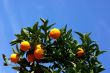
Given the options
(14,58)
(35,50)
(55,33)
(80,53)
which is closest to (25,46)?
(35,50)

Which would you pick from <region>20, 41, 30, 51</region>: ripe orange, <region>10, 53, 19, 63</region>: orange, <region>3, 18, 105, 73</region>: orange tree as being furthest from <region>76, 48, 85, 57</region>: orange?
<region>10, 53, 19, 63</region>: orange

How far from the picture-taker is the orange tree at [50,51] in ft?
24.6

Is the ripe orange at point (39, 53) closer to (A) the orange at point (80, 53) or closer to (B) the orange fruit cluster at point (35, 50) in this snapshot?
(B) the orange fruit cluster at point (35, 50)

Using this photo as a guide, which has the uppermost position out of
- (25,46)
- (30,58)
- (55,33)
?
(55,33)

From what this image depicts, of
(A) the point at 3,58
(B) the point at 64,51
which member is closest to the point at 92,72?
(B) the point at 64,51

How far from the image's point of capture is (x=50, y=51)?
7.76 metres

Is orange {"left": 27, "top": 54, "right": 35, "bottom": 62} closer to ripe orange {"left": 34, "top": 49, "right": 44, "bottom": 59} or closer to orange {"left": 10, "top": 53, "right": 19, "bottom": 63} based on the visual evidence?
ripe orange {"left": 34, "top": 49, "right": 44, "bottom": 59}

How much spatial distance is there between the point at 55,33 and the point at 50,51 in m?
0.49

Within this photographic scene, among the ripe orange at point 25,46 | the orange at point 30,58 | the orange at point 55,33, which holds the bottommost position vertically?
the orange at point 30,58

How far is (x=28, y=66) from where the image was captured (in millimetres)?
7695

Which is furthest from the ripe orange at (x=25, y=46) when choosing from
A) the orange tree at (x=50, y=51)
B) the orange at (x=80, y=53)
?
the orange at (x=80, y=53)

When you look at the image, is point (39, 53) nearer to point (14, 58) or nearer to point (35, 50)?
point (35, 50)

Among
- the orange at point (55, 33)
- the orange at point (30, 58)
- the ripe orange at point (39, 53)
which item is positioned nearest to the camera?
the ripe orange at point (39, 53)

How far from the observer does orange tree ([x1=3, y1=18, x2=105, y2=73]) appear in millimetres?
7502
